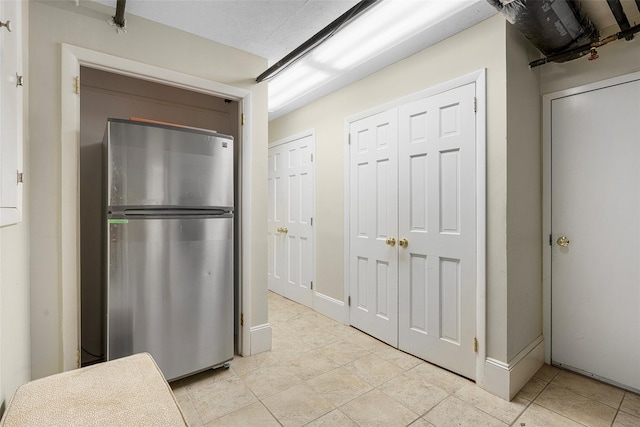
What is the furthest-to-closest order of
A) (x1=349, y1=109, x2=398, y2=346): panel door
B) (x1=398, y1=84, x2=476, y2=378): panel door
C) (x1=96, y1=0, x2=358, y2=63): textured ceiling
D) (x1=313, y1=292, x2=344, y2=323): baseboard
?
(x1=313, y1=292, x2=344, y2=323): baseboard
(x1=349, y1=109, x2=398, y2=346): panel door
(x1=398, y1=84, x2=476, y2=378): panel door
(x1=96, y1=0, x2=358, y2=63): textured ceiling

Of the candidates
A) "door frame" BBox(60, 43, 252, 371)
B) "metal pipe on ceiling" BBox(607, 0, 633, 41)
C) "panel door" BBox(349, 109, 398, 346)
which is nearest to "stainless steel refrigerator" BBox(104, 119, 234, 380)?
"door frame" BBox(60, 43, 252, 371)

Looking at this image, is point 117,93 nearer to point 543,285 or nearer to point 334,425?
point 334,425

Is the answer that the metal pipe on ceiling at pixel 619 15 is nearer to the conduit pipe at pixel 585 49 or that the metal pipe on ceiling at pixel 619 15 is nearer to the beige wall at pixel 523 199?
the conduit pipe at pixel 585 49

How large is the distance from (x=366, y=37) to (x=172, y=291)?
7.20 feet

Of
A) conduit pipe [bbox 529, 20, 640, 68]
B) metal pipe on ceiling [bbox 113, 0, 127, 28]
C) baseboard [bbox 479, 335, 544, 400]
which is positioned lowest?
baseboard [bbox 479, 335, 544, 400]

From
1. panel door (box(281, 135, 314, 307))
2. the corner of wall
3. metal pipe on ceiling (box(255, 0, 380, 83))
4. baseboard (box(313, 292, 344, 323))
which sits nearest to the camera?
metal pipe on ceiling (box(255, 0, 380, 83))

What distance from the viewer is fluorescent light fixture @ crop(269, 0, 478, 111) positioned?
181 centimetres

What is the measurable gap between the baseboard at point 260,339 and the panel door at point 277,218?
1478 millimetres

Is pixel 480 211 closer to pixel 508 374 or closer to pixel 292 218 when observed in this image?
pixel 508 374

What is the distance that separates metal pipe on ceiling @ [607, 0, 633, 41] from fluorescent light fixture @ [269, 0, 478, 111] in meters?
0.71

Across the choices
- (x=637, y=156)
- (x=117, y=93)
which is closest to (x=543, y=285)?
(x=637, y=156)

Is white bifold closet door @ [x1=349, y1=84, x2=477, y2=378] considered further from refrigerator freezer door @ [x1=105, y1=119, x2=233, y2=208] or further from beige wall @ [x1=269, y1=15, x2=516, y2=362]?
refrigerator freezer door @ [x1=105, y1=119, x2=233, y2=208]

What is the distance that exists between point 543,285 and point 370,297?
54.3 inches

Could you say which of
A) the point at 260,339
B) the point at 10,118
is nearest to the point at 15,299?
the point at 10,118
